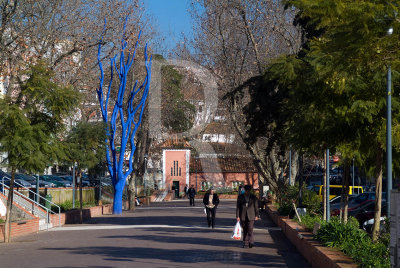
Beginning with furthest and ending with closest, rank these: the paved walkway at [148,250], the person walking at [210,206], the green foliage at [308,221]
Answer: the person walking at [210,206] → the green foliage at [308,221] → the paved walkway at [148,250]

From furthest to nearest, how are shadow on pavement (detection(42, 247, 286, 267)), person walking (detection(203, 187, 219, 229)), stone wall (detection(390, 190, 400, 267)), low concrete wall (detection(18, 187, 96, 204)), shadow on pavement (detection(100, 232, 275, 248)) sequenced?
low concrete wall (detection(18, 187, 96, 204)), person walking (detection(203, 187, 219, 229)), shadow on pavement (detection(100, 232, 275, 248)), shadow on pavement (detection(42, 247, 286, 267)), stone wall (detection(390, 190, 400, 267))

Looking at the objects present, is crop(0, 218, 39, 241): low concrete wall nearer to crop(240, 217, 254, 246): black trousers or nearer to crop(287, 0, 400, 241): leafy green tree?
crop(240, 217, 254, 246): black trousers

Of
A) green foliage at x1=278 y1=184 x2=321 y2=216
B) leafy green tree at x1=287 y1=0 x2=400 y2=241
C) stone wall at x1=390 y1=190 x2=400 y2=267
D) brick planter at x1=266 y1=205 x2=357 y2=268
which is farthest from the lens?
green foliage at x1=278 y1=184 x2=321 y2=216

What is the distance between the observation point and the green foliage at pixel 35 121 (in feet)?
63.0

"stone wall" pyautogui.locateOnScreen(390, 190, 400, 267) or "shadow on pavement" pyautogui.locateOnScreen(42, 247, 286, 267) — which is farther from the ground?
"stone wall" pyautogui.locateOnScreen(390, 190, 400, 267)

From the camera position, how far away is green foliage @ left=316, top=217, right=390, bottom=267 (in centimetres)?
1000

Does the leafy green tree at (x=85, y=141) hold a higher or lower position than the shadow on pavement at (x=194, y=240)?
higher

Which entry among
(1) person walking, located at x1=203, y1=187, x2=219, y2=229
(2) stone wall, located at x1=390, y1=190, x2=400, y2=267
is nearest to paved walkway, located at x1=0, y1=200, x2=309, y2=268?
(1) person walking, located at x1=203, y1=187, x2=219, y2=229

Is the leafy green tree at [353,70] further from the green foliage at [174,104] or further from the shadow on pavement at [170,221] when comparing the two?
the green foliage at [174,104]

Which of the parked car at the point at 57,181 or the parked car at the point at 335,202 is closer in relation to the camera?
the parked car at the point at 335,202

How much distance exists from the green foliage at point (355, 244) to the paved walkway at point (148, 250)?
0.94m

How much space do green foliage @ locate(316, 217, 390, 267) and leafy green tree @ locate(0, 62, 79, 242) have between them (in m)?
9.13

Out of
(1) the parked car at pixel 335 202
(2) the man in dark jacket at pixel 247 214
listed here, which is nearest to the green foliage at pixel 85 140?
(1) the parked car at pixel 335 202

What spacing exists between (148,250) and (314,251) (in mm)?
4911
